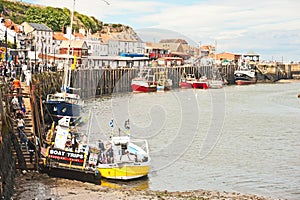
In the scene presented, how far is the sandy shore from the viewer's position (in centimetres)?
1739

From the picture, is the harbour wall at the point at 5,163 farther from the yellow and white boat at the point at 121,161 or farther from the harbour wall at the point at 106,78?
the harbour wall at the point at 106,78

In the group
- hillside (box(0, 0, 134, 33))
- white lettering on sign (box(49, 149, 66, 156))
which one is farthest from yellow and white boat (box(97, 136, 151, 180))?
hillside (box(0, 0, 134, 33))

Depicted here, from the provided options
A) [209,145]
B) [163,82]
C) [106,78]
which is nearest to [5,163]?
[209,145]

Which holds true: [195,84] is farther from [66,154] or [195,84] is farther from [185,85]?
[66,154]

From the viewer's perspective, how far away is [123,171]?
69.5ft

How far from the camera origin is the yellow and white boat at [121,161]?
826 inches

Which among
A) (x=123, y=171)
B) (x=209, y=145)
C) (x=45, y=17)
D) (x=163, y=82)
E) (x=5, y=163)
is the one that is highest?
(x=45, y=17)

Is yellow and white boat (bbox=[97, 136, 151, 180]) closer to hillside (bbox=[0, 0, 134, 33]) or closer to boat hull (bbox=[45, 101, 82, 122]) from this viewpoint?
boat hull (bbox=[45, 101, 82, 122])

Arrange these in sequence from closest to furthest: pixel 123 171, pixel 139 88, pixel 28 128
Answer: pixel 123 171
pixel 28 128
pixel 139 88

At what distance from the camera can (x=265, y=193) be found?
20.3 m

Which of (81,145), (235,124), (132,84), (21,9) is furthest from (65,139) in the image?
(21,9)

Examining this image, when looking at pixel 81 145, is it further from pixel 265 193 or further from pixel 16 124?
pixel 265 193

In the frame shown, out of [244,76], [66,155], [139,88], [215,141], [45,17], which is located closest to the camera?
[66,155]

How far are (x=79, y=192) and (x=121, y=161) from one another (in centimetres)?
346
